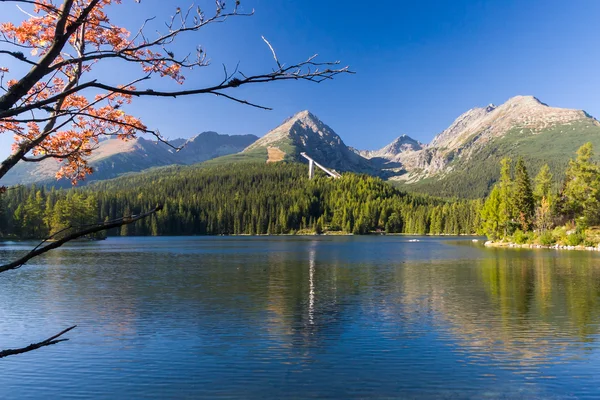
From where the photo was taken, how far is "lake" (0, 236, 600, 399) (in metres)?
17.8

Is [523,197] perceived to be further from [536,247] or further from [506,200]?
[536,247]

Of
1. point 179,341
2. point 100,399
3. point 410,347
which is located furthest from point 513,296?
point 100,399

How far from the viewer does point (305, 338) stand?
24.6 meters

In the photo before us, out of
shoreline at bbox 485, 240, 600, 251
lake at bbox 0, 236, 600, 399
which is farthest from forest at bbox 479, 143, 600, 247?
lake at bbox 0, 236, 600, 399

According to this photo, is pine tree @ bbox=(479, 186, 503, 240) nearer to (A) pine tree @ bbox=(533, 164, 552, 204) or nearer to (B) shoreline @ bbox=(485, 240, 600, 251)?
(B) shoreline @ bbox=(485, 240, 600, 251)

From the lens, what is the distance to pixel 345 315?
99.0 ft

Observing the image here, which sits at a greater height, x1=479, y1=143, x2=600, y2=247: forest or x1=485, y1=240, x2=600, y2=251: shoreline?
x1=479, y1=143, x2=600, y2=247: forest

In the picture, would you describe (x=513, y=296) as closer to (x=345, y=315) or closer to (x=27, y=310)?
(x=345, y=315)

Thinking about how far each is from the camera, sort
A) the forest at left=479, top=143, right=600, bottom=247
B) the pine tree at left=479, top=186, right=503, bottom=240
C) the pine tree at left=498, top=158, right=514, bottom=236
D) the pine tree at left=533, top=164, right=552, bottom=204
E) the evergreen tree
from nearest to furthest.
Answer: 1. the evergreen tree
2. the forest at left=479, top=143, right=600, bottom=247
3. the pine tree at left=498, top=158, right=514, bottom=236
4. the pine tree at left=533, top=164, right=552, bottom=204
5. the pine tree at left=479, top=186, right=503, bottom=240

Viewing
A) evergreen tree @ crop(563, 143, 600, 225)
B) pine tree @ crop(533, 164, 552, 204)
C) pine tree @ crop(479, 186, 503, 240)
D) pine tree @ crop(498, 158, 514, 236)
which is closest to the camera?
evergreen tree @ crop(563, 143, 600, 225)

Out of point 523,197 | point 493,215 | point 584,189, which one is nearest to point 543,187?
point 523,197

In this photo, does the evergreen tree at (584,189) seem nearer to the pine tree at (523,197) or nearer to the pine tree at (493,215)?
the pine tree at (523,197)

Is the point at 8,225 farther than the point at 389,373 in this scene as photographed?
Yes

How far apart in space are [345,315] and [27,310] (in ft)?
68.3
